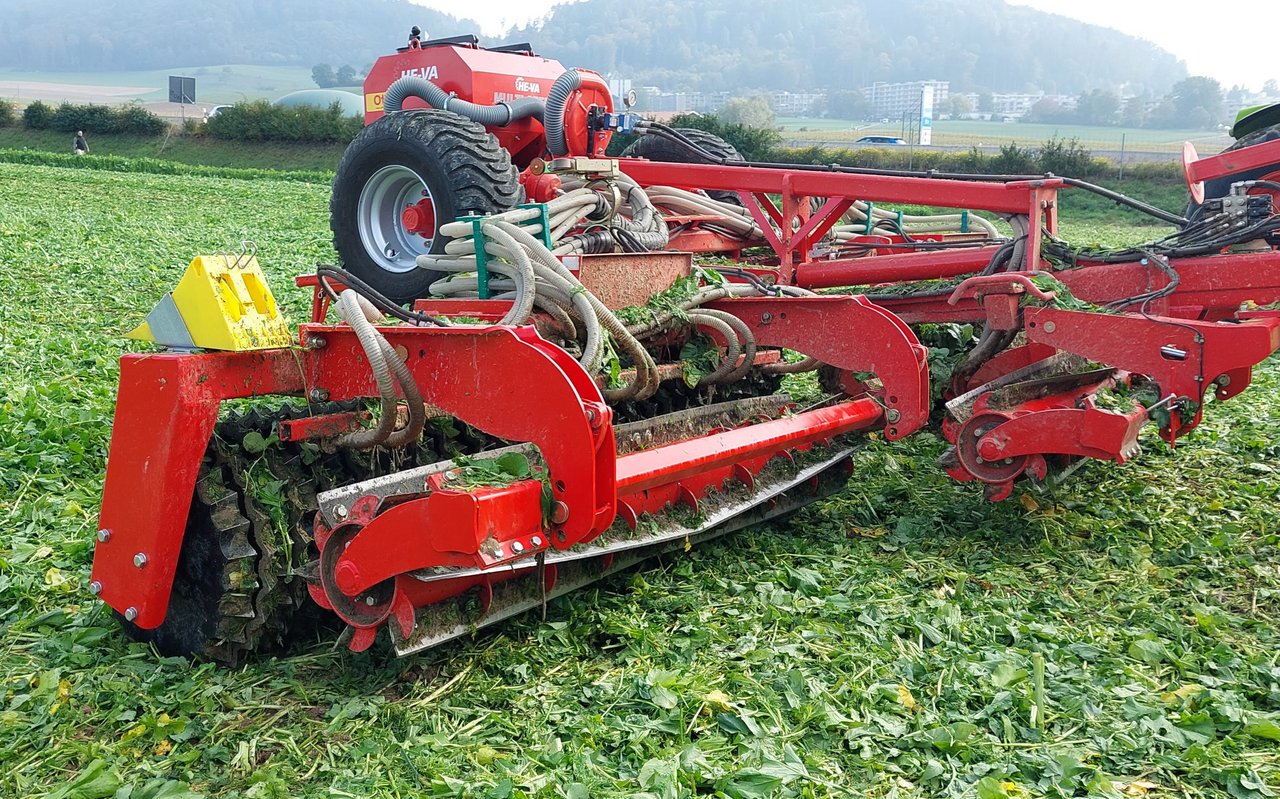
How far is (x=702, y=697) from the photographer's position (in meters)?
3.31

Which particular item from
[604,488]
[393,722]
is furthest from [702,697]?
[393,722]

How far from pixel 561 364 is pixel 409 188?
3164mm

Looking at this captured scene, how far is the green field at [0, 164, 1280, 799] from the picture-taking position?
3008mm

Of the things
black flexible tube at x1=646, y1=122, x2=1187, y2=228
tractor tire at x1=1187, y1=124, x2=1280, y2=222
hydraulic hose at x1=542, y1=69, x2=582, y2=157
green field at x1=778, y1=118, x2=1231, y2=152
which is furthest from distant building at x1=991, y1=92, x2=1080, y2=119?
hydraulic hose at x1=542, y1=69, x2=582, y2=157

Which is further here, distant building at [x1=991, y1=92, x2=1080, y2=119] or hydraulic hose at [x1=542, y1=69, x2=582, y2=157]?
distant building at [x1=991, y1=92, x2=1080, y2=119]

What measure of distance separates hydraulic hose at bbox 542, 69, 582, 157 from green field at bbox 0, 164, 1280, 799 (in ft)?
9.43

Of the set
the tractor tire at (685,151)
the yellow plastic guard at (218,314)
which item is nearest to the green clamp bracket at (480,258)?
the yellow plastic guard at (218,314)

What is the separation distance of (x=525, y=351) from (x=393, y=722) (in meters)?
1.21

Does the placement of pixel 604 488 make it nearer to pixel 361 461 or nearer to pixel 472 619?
pixel 472 619

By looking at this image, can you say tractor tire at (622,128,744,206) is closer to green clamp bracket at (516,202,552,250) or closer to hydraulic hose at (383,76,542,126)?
hydraulic hose at (383,76,542,126)

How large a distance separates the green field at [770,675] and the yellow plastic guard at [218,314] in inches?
42.5

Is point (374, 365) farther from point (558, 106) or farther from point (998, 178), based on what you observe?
point (998, 178)

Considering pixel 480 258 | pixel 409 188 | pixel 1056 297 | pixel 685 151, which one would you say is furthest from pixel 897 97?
pixel 480 258

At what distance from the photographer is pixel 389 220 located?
6.06 meters
